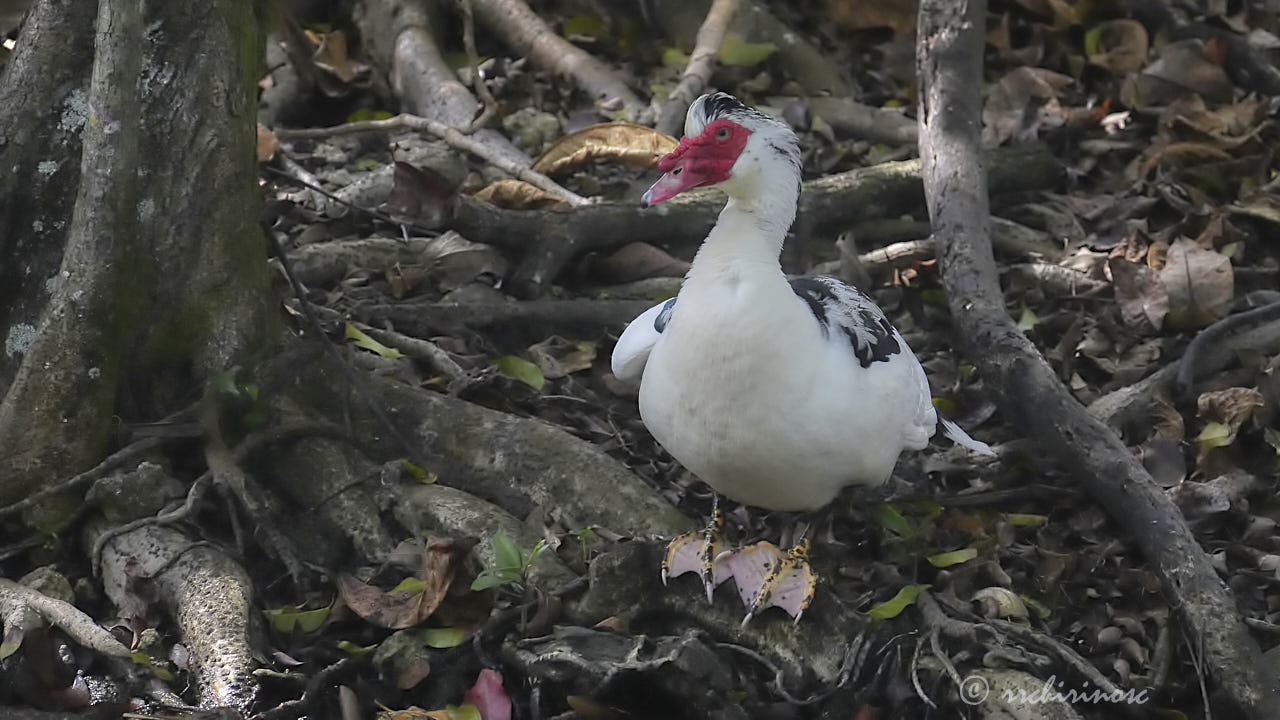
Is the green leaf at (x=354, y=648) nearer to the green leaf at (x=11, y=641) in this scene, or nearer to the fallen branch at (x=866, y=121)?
the green leaf at (x=11, y=641)

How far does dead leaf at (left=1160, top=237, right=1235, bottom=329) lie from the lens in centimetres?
456

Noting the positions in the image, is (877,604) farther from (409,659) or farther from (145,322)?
(145,322)

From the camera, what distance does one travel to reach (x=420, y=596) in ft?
10.1

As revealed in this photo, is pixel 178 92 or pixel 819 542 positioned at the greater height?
pixel 178 92

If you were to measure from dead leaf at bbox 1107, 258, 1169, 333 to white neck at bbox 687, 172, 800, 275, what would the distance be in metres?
1.96

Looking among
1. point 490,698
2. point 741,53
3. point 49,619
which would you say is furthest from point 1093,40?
point 49,619

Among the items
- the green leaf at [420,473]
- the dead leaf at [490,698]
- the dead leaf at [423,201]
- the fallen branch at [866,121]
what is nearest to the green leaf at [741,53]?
the fallen branch at [866,121]

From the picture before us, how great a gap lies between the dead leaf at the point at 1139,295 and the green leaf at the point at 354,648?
9.59ft

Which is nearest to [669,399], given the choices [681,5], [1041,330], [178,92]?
[178,92]

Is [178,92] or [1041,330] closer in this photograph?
[178,92]

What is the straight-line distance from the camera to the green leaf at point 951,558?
358 centimetres

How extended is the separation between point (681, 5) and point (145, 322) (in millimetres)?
3832

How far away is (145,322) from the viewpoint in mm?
3373

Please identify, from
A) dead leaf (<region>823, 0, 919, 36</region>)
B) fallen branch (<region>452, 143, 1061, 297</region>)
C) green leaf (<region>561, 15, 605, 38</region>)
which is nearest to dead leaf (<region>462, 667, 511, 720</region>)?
fallen branch (<region>452, 143, 1061, 297</region>)
